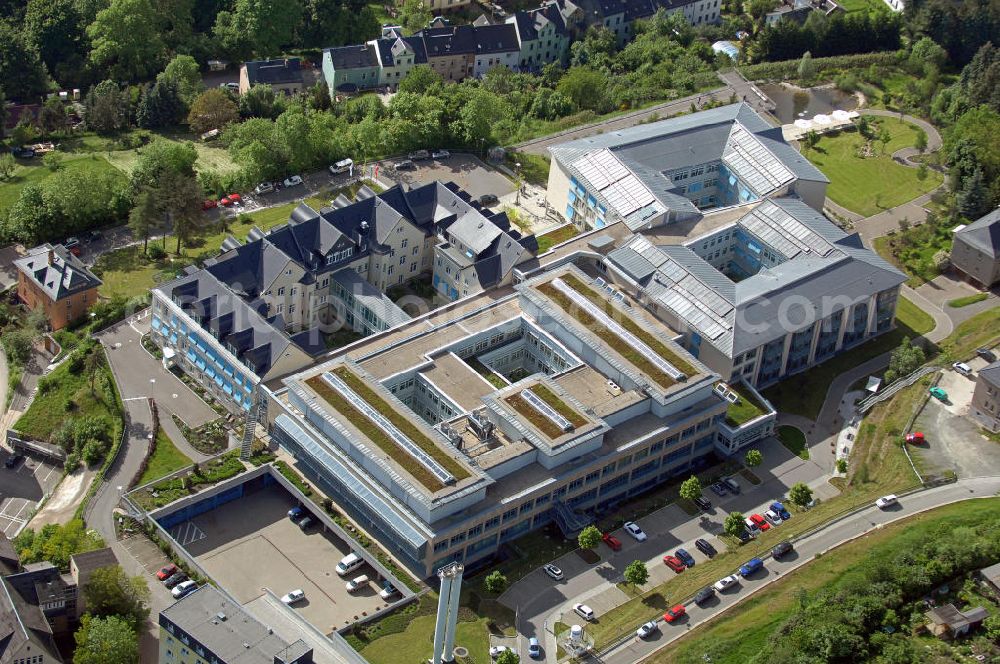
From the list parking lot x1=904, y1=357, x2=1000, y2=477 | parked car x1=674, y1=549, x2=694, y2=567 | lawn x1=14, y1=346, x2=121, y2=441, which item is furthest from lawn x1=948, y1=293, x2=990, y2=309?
lawn x1=14, y1=346, x2=121, y2=441

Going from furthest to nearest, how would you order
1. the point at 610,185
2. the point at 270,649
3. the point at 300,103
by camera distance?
the point at 300,103, the point at 610,185, the point at 270,649

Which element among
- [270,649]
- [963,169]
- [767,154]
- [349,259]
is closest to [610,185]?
[767,154]

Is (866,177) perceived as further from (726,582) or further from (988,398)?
(726,582)

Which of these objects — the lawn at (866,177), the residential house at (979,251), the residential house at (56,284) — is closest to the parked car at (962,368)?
the residential house at (979,251)

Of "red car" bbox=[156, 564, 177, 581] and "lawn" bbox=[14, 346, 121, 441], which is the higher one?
"lawn" bbox=[14, 346, 121, 441]

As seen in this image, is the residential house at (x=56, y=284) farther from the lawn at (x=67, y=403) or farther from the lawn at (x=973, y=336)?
the lawn at (x=973, y=336)

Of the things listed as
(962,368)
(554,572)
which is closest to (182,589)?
(554,572)

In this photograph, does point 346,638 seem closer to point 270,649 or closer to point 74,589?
point 270,649

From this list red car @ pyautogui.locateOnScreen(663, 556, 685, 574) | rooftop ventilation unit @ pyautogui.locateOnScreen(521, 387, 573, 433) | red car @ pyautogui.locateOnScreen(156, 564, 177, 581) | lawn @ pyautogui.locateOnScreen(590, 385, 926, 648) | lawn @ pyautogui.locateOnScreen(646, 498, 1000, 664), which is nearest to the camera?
lawn @ pyautogui.locateOnScreen(646, 498, 1000, 664)

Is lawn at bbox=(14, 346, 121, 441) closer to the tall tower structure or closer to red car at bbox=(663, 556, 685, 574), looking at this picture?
the tall tower structure
